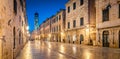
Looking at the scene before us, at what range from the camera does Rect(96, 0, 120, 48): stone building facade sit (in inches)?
977

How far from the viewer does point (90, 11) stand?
35000mm

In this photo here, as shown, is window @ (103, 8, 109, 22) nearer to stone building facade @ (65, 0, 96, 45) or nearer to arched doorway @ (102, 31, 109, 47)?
arched doorway @ (102, 31, 109, 47)

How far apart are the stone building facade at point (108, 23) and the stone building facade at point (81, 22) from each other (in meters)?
3.83

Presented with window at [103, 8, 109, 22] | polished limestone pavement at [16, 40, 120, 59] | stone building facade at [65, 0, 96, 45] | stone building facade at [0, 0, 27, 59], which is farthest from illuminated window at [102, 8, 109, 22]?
stone building facade at [0, 0, 27, 59]

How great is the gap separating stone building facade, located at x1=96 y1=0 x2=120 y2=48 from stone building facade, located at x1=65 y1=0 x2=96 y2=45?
3.83 metres

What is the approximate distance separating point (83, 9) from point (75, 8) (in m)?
4.63

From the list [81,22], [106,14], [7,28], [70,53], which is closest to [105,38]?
[106,14]

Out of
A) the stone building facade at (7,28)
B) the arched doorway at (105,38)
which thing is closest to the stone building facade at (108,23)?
the arched doorway at (105,38)

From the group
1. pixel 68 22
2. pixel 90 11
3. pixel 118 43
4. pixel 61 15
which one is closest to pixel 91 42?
pixel 90 11

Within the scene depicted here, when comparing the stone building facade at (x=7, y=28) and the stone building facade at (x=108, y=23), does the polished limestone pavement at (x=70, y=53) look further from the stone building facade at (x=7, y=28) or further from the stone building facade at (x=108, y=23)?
the stone building facade at (x=108, y=23)

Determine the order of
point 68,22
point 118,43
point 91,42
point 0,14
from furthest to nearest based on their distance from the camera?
point 68,22 < point 91,42 < point 118,43 < point 0,14

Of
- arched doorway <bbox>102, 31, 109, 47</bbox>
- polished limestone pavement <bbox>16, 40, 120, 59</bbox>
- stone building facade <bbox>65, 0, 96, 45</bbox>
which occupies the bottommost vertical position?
polished limestone pavement <bbox>16, 40, 120, 59</bbox>

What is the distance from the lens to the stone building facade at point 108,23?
81.4 ft

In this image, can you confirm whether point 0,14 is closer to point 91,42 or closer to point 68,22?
point 91,42
